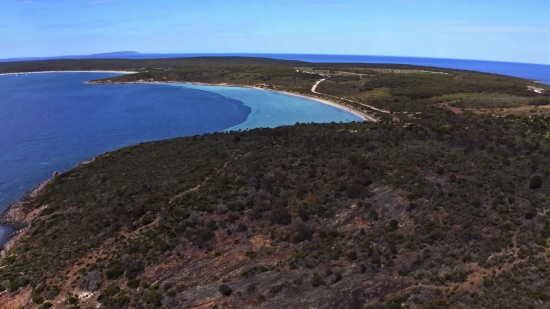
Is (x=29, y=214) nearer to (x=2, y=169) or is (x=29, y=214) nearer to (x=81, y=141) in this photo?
(x=2, y=169)

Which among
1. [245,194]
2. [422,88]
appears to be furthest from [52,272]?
[422,88]

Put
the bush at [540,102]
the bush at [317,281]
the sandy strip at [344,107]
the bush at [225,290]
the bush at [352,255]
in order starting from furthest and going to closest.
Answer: the sandy strip at [344,107] < the bush at [540,102] < the bush at [352,255] < the bush at [225,290] < the bush at [317,281]

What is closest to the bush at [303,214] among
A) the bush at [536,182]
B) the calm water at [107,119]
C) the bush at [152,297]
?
the bush at [152,297]

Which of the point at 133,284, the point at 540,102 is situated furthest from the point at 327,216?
the point at 540,102

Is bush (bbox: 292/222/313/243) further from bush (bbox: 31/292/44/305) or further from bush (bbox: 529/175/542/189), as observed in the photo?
bush (bbox: 529/175/542/189)

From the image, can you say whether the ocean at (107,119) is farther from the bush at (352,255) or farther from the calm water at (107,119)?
the bush at (352,255)

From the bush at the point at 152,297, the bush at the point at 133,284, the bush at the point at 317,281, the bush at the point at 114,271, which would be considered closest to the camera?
the bush at the point at 317,281

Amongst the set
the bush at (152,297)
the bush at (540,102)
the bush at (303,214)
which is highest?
the bush at (540,102)
